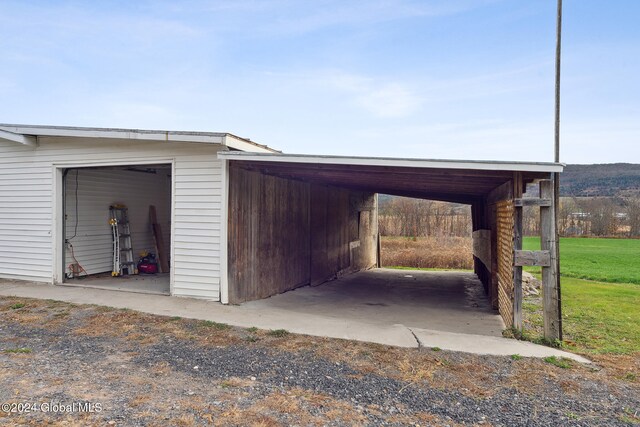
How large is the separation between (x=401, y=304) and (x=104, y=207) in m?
6.57

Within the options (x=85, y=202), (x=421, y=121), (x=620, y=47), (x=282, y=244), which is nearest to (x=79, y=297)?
(x=85, y=202)

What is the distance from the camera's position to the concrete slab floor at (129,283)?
7.24m

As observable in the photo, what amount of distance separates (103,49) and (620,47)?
14.7 metres

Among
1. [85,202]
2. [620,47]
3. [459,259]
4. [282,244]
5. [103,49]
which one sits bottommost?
[459,259]

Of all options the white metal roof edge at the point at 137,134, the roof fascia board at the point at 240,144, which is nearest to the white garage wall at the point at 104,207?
the white metal roof edge at the point at 137,134

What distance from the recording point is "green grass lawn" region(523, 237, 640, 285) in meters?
13.2

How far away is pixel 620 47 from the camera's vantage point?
1045 centimetres

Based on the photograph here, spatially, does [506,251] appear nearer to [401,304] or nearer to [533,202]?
[533,202]

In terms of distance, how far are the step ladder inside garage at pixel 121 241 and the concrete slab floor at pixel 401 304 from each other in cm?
393

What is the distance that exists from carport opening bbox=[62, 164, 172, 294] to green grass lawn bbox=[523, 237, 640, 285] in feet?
41.7

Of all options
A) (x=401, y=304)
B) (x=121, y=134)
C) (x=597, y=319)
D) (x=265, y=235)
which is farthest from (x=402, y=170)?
(x=121, y=134)

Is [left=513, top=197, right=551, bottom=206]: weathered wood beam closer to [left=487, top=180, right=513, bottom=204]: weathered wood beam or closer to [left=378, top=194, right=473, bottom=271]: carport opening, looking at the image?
[left=487, top=180, right=513, bottom=204]: weathered wood beam

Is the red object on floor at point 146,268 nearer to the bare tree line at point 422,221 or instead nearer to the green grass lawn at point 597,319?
the green grass lawn at point 597,319

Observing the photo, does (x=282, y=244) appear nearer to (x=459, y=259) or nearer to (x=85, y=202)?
(x=85, y=202)
